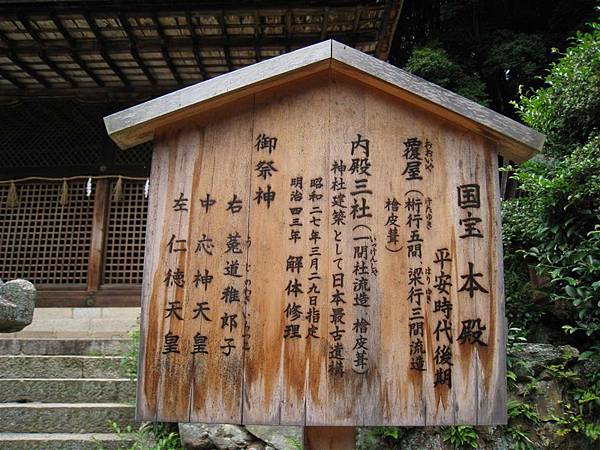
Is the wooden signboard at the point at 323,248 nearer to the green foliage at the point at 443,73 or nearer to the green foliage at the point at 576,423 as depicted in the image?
the green foliage at the point at 576,423

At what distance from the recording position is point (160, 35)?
21.7 feet

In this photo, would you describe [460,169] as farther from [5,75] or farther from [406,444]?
[5,75]

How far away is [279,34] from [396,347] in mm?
5155

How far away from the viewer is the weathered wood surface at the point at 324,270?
2.52m

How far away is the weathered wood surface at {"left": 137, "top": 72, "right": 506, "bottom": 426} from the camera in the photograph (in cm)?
252

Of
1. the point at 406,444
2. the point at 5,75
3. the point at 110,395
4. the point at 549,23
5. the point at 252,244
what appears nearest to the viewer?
the point at 252,244

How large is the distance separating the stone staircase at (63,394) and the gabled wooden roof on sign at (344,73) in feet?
11.8

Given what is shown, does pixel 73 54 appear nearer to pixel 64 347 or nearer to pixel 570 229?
pixel 64 347

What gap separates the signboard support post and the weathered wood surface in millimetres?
339

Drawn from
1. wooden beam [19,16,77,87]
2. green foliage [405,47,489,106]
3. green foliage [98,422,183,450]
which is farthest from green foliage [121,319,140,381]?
green foliage [405,47,489,106]

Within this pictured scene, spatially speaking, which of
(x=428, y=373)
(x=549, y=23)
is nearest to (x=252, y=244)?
(x=428, y=373)

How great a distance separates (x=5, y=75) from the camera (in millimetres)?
7492

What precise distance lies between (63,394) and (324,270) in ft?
15.3

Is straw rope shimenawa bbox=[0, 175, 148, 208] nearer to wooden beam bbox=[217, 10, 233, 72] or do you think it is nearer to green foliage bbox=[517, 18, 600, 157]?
wooden beam bbox=[217, 10, 233, 72]
